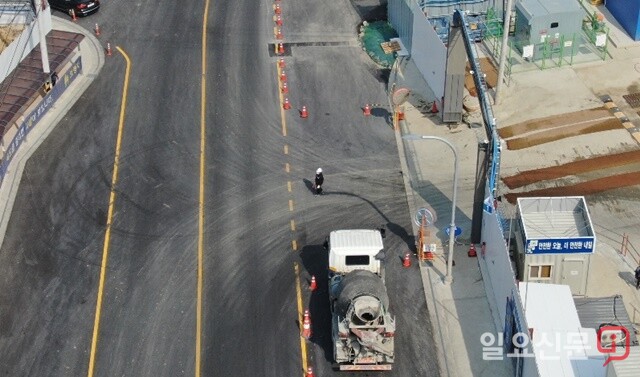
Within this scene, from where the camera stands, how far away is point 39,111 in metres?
53.6

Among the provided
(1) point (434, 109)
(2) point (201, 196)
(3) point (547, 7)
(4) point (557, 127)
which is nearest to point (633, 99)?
(4) point (557, 127)

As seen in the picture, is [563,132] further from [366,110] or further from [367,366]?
[367,366]

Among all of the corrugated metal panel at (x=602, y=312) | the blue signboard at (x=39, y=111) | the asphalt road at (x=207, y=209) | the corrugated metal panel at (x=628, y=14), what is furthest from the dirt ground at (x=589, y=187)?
the blue signboard at (x=39, y=111)

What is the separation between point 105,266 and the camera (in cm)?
4369

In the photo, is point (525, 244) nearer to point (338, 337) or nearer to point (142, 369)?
point (338, 337)

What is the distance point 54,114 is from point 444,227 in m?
21.7

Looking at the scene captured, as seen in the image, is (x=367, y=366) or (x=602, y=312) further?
(x=602, y=312)

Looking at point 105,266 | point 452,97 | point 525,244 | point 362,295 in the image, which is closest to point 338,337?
point 362,295

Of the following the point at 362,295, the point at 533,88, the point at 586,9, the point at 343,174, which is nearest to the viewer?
the point at 362,295

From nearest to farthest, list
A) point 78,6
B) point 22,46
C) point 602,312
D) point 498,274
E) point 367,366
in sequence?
1. point 367,366
2. point 602,312
3. point 498,274
4. point 22,46
5. point 78,6

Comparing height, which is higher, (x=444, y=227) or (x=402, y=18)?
(x=402, y=18)

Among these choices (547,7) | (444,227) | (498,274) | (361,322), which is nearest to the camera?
(361,322)

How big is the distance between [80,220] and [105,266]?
12.1 feet

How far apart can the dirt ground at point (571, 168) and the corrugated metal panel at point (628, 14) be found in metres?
12.2
